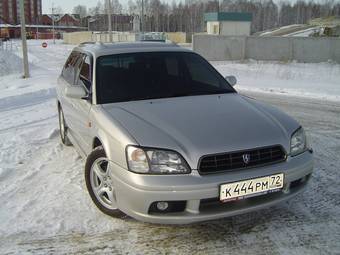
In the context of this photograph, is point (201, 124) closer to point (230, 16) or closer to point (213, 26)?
point (230, 16)

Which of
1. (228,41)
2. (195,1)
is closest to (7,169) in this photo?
(228,41)

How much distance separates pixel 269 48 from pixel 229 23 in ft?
73.7

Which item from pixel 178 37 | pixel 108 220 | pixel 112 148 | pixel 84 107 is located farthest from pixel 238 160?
pixel 178 37

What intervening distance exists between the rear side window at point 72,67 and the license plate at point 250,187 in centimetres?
317

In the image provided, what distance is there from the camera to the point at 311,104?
423 inches

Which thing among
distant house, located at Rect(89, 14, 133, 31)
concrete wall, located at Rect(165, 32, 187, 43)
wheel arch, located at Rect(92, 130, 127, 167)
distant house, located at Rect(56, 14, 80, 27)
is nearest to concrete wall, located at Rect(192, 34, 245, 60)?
wheel arch, located at Rect(92, 130, 127, 167)

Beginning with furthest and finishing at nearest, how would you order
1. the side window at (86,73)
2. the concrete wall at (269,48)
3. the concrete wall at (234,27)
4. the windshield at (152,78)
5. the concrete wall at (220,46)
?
the concrete wall at (234,27) < the concrete wall at (220,46) < the concrete wall at (269,48) < the side window at (86,73) < the windshield at (152,78)

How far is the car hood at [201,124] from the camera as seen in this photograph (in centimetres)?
346

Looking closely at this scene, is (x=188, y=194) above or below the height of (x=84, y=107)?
below

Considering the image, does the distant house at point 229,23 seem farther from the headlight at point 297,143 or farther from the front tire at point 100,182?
the front tire at point 100,182

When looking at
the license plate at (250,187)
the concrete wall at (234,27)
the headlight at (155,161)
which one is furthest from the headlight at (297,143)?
the concrete wall at (234,27)

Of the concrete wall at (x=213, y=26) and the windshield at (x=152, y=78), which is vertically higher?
the concrete wall at (x=213, y=26)

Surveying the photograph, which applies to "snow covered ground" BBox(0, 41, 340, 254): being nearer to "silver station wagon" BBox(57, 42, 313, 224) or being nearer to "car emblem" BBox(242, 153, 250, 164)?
"silver station wagon" BBox(57, 42, 313, 224)

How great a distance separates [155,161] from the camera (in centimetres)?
342
